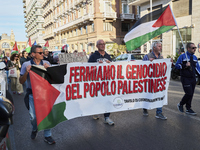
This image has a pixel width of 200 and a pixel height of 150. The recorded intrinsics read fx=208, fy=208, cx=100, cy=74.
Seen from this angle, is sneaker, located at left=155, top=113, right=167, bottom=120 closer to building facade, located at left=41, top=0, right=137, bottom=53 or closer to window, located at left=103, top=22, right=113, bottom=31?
building facade, located at left=41, top=0, right=137, bottom=53

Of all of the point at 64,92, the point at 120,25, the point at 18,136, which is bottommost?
the point at 18,136

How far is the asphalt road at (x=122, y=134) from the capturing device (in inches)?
149

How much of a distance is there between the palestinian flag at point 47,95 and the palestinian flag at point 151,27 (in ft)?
8.97

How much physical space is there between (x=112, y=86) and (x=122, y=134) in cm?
104

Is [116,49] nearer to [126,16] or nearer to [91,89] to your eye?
[126,16]

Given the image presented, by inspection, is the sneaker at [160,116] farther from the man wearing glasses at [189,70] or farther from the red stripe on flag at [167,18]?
the red stripe on flag at [167,18]

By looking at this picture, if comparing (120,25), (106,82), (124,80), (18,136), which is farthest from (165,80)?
(120,25)

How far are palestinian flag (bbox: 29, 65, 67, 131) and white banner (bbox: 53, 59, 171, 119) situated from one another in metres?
0.09

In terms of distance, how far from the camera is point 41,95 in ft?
12.3

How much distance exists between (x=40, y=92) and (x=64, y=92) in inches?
19.0

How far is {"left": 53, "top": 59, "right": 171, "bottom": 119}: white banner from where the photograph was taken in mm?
4180

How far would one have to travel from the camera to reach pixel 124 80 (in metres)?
4.73

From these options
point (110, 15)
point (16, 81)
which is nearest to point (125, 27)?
point (110, 15)

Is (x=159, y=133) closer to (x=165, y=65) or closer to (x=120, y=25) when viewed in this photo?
(x=165, y=65)
